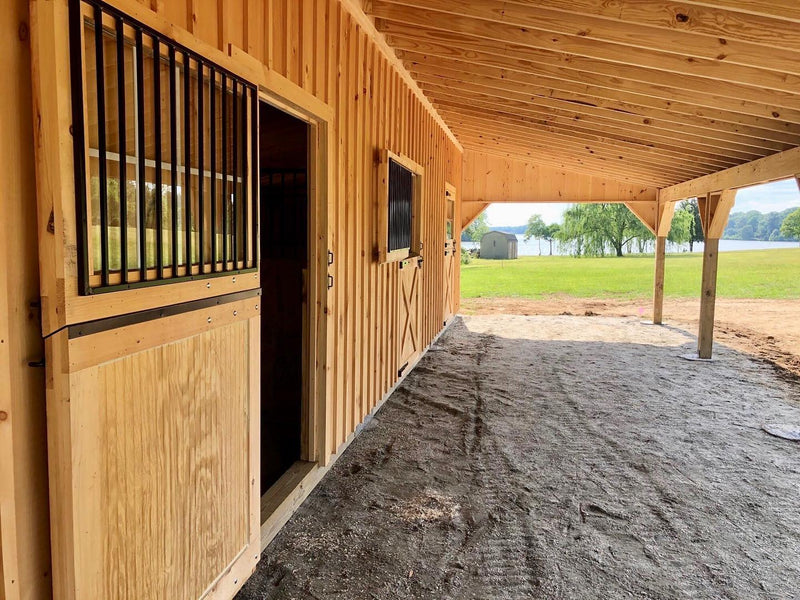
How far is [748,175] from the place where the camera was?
5055mm

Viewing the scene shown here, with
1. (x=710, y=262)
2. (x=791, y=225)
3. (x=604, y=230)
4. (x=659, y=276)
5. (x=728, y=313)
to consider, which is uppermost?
(x=791, y=225)

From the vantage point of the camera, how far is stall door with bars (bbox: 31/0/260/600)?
1.18m

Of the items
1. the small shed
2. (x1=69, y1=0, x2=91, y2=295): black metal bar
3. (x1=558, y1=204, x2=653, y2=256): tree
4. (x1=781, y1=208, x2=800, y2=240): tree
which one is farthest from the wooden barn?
(x1=781, y1=208, x2=800, y2=240): tree

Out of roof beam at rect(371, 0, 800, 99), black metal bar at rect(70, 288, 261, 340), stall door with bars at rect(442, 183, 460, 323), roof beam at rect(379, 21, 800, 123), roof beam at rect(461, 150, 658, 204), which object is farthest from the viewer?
roof beam at rect(461, 150, 658, 204)

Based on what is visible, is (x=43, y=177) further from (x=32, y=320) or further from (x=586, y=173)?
(x=586, y=173)

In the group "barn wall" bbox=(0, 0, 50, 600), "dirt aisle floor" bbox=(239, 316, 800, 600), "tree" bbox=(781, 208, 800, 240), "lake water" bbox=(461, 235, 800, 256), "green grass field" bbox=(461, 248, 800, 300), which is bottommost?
"dirt aisle floor" bbox=(239, 316, 800, 600)

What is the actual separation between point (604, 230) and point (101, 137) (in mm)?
35944

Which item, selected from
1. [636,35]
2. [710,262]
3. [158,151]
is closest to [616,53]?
→ [636,35]

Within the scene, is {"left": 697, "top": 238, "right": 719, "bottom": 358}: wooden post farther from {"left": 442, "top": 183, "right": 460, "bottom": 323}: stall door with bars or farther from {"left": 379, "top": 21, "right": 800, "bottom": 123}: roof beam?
{"left": 442, "top": 183, "right": 460, "bottom": 323}: stall door with bars

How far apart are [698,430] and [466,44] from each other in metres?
3.24

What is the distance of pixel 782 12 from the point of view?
7.10 ft

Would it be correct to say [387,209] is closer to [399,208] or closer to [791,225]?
[399,208]

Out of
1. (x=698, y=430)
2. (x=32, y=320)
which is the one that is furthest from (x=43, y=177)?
(x=698, y=430)

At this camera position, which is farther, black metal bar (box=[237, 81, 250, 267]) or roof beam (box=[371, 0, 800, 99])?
roof beam (box=[371, 0, 800, 99])
